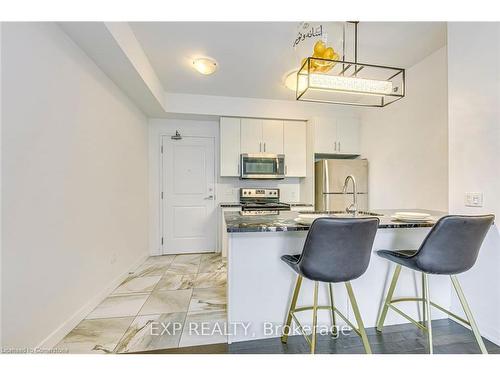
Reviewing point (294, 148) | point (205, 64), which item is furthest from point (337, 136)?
point (205, 64)

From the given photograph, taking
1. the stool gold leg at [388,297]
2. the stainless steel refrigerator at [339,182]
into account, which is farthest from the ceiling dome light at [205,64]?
the stool gold leg at [388,297]

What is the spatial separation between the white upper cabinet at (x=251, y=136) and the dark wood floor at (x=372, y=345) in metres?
2.69

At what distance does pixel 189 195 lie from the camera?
3918 mm

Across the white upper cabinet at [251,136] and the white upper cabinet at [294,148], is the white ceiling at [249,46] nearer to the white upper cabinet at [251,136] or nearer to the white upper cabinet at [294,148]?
the white upper cabinet at [251,136]

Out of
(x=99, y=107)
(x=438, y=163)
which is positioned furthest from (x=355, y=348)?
(x=99, y=107)

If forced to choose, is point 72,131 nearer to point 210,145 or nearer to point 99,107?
point 99,107

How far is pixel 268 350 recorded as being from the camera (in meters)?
1.56

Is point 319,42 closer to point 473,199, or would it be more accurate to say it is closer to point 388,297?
point 473,199

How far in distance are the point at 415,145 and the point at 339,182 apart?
102cm
